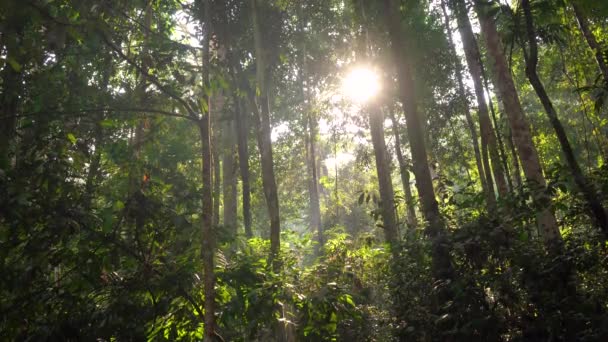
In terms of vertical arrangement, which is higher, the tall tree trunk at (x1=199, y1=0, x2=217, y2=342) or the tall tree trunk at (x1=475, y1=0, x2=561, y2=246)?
the tall tree trunk at (x1=475, y1=0, x2=561, y2=246)

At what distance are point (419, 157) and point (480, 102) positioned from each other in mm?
4269

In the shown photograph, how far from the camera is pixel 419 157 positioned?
6207 millimetres

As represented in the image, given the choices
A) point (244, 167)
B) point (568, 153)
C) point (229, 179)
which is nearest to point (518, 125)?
point (568, 153)

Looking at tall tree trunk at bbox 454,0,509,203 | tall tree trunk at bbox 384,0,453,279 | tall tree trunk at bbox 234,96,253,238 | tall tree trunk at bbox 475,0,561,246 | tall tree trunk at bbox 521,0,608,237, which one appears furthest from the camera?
tall tree trunk at bbox 234,96,253,238

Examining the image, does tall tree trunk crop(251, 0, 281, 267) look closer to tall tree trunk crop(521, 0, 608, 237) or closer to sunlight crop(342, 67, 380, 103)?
sunlight crop(342, 67, 380, 103)

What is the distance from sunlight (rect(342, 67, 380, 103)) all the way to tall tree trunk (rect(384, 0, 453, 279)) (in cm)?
541

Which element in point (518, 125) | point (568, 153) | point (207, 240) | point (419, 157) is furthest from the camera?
point (518, 125)

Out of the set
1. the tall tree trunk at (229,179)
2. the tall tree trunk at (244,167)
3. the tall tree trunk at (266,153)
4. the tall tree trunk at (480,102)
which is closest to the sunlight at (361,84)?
the tall tree trunk at (480,102)

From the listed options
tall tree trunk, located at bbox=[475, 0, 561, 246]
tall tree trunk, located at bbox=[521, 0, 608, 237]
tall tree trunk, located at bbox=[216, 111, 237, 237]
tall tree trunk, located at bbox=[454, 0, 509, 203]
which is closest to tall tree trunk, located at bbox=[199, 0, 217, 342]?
tall tree trunk, located at bbox=[521, 0, 608, 237]

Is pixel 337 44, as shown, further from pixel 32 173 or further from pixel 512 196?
pixel 32 173

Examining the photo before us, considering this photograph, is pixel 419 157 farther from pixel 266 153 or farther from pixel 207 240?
pixel 266 153

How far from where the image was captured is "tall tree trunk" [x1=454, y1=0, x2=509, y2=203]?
8586 millimetres

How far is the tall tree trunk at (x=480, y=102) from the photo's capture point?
28.2 feet

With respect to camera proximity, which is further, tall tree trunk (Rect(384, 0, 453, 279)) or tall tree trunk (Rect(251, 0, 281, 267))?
tall tree trunk (Rect(251, 0, 281, 267))
